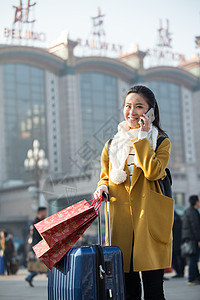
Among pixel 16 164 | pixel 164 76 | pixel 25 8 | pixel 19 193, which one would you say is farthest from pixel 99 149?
pixel 16 164

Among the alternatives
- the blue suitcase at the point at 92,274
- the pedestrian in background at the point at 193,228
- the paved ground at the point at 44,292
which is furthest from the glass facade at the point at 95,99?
the blue suitcase at the point at 92,274

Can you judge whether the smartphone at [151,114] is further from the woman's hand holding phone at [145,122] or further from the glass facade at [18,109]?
the glass facade at [18,109]

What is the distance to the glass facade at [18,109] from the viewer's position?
116 ft

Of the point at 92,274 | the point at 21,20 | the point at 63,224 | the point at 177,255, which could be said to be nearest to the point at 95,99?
the point at 177,255

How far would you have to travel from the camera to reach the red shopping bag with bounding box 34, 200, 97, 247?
2.82 meters

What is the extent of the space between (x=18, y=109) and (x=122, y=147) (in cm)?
3560

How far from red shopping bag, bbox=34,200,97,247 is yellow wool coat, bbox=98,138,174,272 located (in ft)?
0.84

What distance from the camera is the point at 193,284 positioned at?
759 centimetres

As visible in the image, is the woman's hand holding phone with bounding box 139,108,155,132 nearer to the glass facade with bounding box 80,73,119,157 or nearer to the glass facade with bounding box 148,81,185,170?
the glass facade with bounding box 80,73,119,157

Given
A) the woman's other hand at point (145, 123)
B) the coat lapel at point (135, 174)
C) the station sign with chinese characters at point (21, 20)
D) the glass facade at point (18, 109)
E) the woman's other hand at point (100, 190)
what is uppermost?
the glass facade at point (18, 109)

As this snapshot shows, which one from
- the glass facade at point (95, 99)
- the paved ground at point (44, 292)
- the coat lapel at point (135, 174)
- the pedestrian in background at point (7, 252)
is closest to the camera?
the coat lapel at point (135, 174)

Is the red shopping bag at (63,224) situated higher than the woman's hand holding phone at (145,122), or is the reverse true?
the woman's hand holding phone at (145,122)

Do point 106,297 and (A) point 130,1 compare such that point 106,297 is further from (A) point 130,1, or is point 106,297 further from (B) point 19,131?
(B) point 19,131

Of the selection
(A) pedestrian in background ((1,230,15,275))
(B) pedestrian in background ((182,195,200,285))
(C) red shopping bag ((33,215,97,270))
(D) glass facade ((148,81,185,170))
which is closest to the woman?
(C) red shopping bag ((33,215,97,270))
